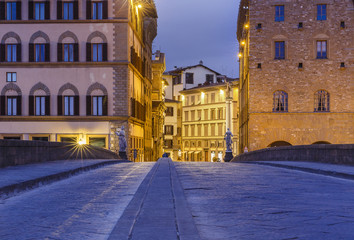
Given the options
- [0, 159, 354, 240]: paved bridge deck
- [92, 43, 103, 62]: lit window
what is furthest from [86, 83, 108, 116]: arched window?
[0, 159, 354, 240]: paved bridge deck

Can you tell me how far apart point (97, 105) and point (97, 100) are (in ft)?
1.27

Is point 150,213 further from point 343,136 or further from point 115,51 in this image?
point 343,136

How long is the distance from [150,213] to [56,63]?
35116mm

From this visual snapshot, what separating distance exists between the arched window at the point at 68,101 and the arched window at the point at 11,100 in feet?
10.5

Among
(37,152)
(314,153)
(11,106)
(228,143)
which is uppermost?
(11,106)

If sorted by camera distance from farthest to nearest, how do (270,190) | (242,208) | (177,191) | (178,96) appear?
(178,96)
(270,190)
(177,191)
(242,208)

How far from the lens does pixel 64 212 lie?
6.34 metres

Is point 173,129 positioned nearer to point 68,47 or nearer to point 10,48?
point 68,47

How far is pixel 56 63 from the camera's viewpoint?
3919 centimetres

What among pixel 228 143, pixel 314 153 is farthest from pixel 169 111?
pixel 314 153

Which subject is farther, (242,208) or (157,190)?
(157,190)

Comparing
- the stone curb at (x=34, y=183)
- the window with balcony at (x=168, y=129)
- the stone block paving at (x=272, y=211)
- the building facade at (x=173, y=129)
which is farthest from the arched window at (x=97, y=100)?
the window with balcony at (x=168, y=129)

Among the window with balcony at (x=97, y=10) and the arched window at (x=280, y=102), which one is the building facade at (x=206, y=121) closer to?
the arched window at (x=280, y=102)

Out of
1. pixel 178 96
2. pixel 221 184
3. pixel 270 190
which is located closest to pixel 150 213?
pixel 270 190
